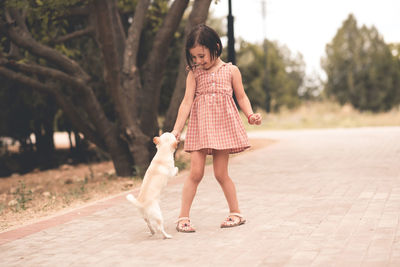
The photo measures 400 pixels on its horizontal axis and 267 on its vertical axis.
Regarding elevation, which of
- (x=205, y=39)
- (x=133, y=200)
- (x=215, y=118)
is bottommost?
(x=133, y=200)

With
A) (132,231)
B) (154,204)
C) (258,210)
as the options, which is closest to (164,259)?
(154,204)

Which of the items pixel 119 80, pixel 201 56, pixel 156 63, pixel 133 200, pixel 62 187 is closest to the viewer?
pixel 133 200

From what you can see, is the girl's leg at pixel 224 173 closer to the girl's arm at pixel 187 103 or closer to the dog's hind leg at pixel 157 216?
the girl's arm at pixel 187 103

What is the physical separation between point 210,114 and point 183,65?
4.56 meters

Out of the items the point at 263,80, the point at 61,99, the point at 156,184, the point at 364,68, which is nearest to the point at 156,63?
the point at 61,99

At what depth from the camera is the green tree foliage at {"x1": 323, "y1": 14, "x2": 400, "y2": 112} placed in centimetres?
2633

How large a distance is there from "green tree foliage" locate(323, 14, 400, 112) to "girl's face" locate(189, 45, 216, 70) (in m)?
22.8

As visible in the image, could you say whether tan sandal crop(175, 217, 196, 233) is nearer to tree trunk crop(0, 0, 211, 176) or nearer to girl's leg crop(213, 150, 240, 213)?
girl's leg crop(213, 150, 240, 213)

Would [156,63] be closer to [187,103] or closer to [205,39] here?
[187,103]

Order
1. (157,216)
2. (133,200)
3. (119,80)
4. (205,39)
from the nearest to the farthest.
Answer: (133,200) < (157,216) < (205,39) < (119,80)

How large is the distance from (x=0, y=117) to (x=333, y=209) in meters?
9.85

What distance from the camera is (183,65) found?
9.30 metres

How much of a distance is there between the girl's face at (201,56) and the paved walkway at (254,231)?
1.48m

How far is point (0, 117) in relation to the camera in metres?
13.2
